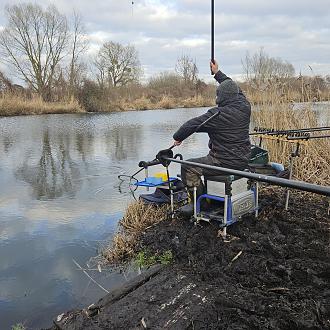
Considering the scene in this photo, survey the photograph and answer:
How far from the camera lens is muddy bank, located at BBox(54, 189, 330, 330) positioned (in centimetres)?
275

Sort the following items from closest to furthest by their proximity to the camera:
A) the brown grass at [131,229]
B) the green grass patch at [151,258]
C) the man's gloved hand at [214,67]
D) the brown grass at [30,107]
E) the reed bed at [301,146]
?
the green grass patch at [151,258] → the brown grass at [131,229] → the man's gloved hand at [214,67] → the reed bed at [301,146] → the brown grass at [30,107]

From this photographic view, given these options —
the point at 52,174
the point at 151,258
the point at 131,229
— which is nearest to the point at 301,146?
the point at 131,229

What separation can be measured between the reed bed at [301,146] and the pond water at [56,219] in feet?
1.24

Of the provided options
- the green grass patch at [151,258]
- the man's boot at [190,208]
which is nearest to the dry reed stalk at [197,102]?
the man's boot at [190,208]

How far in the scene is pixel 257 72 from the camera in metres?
8.77

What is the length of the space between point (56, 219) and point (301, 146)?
4166 millimetres

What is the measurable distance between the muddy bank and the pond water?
558 millimetres

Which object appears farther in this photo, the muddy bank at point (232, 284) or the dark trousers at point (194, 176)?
the dark trousers at point (194, 176)

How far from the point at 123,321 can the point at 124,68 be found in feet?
154

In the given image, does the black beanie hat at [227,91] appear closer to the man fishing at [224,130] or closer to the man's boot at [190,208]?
the man fishing at [224,130]

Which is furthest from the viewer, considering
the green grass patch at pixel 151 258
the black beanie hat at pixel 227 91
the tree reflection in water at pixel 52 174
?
the tree reflection in water at pixel 52 174

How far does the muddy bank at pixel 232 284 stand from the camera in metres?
2.75

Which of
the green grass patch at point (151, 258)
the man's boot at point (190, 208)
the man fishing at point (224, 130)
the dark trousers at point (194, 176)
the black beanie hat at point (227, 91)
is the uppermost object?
the black beanie hat at point (227, 91)

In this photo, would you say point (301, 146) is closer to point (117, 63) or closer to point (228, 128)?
point (228, 128)
